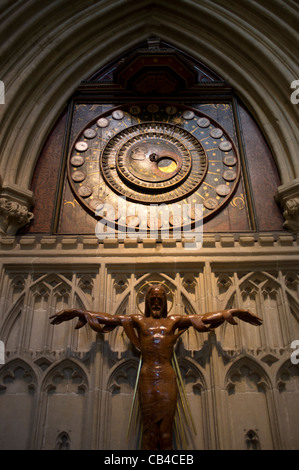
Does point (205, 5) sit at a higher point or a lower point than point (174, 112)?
higher

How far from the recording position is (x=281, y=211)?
639 centimetres

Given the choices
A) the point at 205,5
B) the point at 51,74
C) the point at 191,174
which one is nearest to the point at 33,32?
the point at 51,74

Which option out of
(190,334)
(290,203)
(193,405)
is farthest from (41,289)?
(290,203)

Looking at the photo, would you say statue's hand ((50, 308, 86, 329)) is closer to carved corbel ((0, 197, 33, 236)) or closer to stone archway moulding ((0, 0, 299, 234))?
carved corbel ((0, 197, 33, 236))

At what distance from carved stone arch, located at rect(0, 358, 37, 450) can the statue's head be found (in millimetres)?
1424

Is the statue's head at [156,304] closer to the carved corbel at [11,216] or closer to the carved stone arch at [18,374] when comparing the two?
the carved stone arch at [18,374]

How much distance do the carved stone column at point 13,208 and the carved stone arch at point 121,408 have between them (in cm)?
238

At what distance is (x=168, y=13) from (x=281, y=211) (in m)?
4.48

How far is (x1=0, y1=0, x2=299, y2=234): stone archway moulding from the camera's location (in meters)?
6.56

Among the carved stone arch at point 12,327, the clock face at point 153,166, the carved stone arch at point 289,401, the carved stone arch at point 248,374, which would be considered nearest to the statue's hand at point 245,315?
the carved stone arch at point 248,374

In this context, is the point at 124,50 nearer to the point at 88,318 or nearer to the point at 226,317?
the point at 88,318

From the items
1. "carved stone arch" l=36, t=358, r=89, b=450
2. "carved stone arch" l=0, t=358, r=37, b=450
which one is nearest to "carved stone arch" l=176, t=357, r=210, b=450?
"carved stone arch" l=36, t=358, r=89, b=450

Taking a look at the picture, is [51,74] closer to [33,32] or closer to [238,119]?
[33,32]

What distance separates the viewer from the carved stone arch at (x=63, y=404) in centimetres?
462
